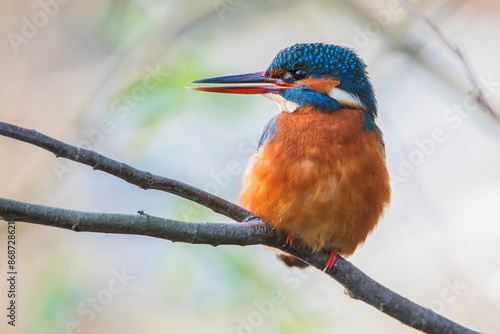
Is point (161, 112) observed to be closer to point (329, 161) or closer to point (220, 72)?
point (220, 72)

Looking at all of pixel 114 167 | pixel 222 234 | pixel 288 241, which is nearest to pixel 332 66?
pixel 288 241

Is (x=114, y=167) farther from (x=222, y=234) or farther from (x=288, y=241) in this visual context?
(x=288, y=241)

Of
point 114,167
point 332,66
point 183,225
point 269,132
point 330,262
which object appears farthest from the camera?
point 332,66

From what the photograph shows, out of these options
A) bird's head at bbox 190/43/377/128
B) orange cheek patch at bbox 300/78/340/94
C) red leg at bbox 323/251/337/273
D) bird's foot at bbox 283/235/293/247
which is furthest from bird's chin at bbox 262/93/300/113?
red leg at bbox 323/251/337/273

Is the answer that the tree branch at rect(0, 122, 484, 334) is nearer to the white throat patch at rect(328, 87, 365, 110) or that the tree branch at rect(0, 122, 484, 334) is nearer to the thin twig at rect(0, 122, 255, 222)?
the thin twig at rect(0, 122, 255, 222)

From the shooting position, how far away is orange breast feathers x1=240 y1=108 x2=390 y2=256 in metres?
2.98

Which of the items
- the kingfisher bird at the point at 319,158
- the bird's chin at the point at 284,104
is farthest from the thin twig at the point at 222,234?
the bird's chin at the point at 284,104

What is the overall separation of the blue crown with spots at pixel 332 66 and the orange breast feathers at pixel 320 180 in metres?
0.28

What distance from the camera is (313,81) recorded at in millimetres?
3434

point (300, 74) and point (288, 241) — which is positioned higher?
point (300, 74)

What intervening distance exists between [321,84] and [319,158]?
614 millimetres

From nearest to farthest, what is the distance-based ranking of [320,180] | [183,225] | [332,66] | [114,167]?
[114,167] < [183,225] < [320,180] < [332,66]

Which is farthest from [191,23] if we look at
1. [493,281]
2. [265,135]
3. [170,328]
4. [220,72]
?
[493,281]

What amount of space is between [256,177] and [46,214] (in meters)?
1.49
